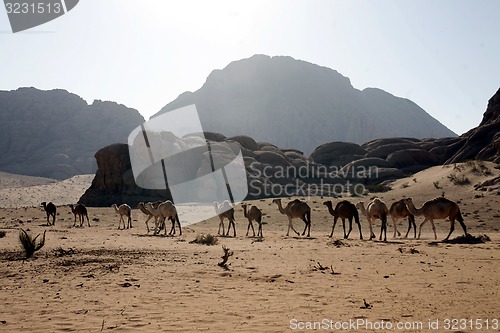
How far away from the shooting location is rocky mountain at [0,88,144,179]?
425 feet

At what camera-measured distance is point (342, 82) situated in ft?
636

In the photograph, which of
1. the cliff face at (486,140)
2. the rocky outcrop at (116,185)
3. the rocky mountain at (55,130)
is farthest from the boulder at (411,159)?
the rocky mountain at (55,130)

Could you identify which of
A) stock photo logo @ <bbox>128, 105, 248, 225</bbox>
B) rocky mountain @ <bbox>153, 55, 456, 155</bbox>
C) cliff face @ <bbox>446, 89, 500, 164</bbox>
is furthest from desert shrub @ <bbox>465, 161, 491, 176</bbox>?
rocky mountain @ <bbox>153, 55, 456, 155</bbox>

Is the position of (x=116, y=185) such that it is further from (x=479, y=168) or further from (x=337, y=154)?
(x=337, y=154)

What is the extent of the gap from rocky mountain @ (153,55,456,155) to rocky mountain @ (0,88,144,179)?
3722 centimetres

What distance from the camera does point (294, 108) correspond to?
177 metres

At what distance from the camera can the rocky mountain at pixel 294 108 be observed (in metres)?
172

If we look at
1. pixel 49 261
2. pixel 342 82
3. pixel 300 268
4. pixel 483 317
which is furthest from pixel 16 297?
pixel 342 82

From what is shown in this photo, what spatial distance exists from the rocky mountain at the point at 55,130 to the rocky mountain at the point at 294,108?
37.2 meters

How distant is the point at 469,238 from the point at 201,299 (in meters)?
13.2

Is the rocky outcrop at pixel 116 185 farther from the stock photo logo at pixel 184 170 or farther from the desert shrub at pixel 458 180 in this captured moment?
the desert shrub at pixel 458 180

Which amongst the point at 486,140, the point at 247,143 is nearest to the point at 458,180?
the point at 486,140

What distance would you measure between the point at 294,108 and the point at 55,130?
93.0 m

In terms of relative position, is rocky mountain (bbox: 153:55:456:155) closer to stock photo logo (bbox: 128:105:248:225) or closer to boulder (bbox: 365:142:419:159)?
boulder (bbox: 365:142:419:159)
